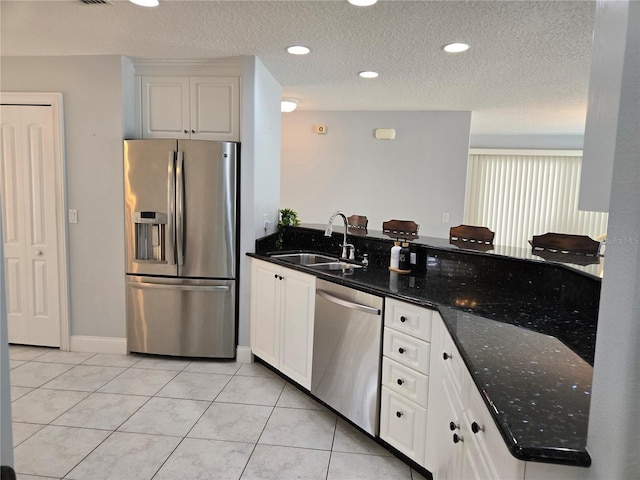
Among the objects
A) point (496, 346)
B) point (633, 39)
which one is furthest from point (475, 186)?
point (633, 39)

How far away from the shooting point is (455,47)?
2.82m

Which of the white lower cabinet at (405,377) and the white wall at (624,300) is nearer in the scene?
the white wall at (624,300)

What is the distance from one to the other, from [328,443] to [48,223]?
9.47 feet

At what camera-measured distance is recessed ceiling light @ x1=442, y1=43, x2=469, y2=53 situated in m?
2.78

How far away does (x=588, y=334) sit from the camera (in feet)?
5.14

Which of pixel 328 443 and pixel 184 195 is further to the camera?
pixel 184 195

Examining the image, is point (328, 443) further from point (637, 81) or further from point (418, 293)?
point (637, 81)

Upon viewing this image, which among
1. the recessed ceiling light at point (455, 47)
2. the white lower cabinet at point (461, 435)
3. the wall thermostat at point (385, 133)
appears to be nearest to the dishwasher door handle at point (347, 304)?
the white lower cabinet at point (461, 435)

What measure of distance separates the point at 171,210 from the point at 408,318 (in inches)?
82.7

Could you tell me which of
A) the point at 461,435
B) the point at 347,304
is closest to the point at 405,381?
the point at 347,304

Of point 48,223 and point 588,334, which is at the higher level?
point 48,223

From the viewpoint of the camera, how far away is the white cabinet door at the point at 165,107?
3.43m

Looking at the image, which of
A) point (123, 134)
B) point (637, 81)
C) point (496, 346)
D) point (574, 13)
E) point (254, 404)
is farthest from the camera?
point (123, 134)

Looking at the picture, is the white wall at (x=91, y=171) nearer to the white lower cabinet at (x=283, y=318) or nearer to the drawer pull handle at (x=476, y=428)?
the white lower cabinet at (x=283, y=318)
